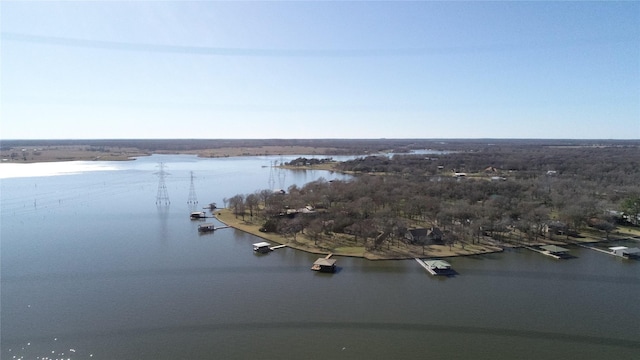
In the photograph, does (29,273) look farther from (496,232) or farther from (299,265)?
(496,232)

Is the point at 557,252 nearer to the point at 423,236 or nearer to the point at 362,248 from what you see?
the point at 423,236

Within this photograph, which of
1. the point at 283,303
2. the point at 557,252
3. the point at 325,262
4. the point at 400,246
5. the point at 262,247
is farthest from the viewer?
the point at 400,246

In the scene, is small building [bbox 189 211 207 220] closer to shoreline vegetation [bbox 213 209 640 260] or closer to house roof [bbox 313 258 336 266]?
shoreline vegetation [bbox 213 209 640 260]

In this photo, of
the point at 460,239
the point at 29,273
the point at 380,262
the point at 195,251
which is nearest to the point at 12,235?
the point at 29,273

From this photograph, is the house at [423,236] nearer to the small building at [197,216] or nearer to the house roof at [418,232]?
the house roof at [418,232]

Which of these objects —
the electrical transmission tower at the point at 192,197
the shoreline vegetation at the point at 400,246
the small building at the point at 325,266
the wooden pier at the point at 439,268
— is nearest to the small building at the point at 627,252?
the shoreline vegetation at the point at 400,246

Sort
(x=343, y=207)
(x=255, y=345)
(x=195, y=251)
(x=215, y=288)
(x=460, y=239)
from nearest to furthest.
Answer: (x=255, y=345) → (x=215, y=288) → (x=195, y=251) → (x=460, y=239) → (x=343, y=207)

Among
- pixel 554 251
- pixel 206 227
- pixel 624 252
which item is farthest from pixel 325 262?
pixel 624 252

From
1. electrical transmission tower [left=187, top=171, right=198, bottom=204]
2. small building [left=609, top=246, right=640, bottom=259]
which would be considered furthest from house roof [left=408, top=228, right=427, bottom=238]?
electrical transmission tower [left=187, top=171, right=198, bottom=204]
